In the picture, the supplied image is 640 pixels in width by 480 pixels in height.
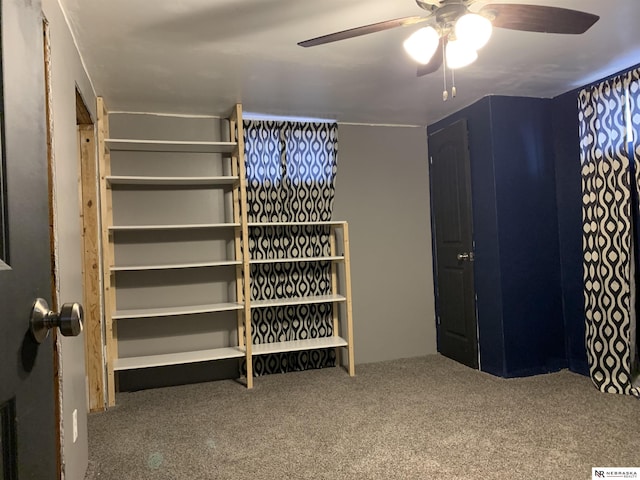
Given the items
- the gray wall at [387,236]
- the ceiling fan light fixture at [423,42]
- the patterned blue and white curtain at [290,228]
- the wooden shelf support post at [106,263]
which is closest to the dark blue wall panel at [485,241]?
the gray wall at [387,236]

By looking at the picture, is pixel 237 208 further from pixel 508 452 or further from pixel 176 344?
pixel 508 452

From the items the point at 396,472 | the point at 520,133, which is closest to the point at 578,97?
the point at 520,133

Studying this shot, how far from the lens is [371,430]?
2732 mm

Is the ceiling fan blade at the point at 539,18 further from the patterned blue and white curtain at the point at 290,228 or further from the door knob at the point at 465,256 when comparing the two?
the patterned blue and white curtain at the point at 290,228

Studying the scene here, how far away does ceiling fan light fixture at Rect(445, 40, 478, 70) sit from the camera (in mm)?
1820

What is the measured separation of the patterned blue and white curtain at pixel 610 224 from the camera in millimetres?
3121

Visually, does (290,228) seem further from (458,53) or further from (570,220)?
(458,53)

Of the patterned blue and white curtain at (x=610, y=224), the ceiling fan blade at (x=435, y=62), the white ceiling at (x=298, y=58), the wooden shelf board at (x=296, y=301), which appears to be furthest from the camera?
the wooden shelf board at (x=296, y=301)

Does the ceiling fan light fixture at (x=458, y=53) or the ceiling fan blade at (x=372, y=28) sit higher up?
the ceiling fan blade at (x=372, y=28)

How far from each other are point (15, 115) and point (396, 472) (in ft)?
6.99

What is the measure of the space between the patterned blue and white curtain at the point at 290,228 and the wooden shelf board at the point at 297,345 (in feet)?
0.44

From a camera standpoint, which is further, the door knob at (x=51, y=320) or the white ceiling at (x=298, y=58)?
the white ceiling at (x=298, y=58)

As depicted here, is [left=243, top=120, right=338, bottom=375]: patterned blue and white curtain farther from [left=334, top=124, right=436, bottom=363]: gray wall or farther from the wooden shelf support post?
the wooden shelf support post

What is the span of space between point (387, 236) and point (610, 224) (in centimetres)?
178
